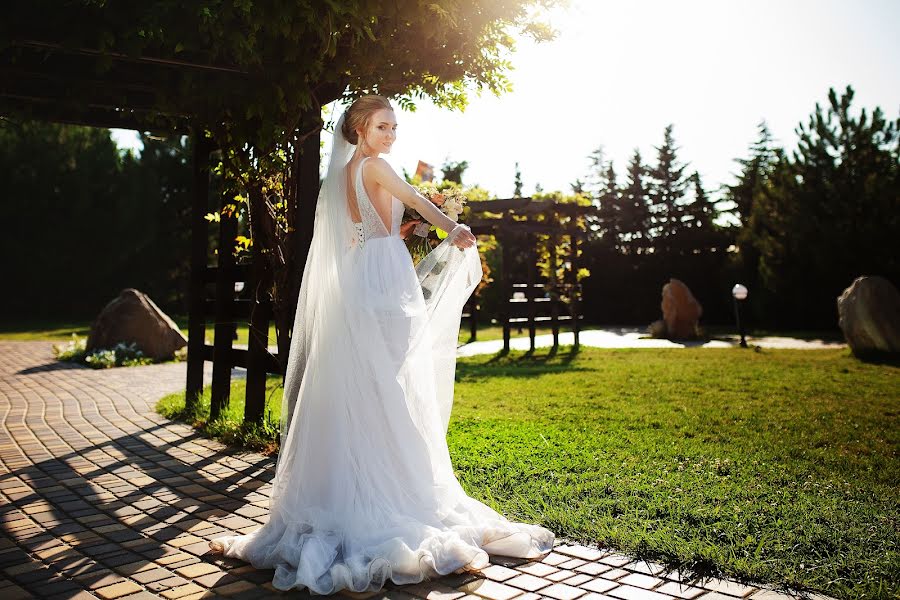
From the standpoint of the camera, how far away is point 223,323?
22.3 ft

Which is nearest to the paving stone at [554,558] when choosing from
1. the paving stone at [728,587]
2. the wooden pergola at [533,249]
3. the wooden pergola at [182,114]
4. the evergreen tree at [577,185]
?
the paving stone at [728,587]

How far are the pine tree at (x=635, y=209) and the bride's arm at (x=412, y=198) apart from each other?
32534 mm

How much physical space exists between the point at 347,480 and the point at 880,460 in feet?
13.4

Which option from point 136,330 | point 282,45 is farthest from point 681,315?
point 282,45

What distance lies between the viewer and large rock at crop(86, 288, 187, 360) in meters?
13.1

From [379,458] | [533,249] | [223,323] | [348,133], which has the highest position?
[533,249]

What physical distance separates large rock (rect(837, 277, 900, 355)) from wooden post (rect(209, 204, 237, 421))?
11152 mm

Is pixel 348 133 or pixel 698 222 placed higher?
pixel 698 222

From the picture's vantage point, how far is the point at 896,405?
7344 millimetres

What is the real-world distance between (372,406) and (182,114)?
3.69 metres

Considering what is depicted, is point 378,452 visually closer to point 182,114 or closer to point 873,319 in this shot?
point 182,114

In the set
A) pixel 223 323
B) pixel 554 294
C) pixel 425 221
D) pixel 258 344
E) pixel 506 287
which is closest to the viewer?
pixel 425 221

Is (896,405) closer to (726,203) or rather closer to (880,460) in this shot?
(880,460)

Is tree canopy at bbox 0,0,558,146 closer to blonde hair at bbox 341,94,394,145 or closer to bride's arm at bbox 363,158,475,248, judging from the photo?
blonde hair at bbox 341,94,394,145
